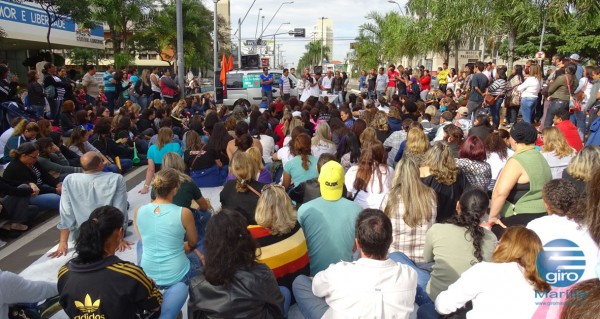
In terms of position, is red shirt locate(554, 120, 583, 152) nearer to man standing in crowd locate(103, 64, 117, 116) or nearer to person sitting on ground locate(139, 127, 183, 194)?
person sitting on ground locate(139, 127, 183, 194)

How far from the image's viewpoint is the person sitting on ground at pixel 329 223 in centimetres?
397

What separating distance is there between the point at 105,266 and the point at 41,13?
79.2 feet

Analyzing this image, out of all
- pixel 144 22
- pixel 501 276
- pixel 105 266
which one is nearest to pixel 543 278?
pixel 501 276

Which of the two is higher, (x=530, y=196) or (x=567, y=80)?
(x=567, y=80)

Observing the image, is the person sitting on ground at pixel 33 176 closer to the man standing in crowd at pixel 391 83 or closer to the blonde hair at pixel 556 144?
the blonde hair at pixel 556 144

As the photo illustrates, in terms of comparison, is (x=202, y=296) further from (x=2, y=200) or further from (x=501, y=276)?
(x=2, y=200)

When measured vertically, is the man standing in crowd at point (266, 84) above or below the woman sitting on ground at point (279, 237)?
above

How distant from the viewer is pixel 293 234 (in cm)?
382

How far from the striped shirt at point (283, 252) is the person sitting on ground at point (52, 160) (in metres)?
4.25

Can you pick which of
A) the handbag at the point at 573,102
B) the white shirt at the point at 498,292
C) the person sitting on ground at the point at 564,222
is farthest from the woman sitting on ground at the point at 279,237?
the handbag at the point at 573,102

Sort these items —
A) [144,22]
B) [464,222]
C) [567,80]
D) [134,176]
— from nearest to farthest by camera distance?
[464,222] → [134,176] → [567,80] → [144,22]

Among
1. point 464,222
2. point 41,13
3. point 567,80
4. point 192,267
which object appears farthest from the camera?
point 41,13

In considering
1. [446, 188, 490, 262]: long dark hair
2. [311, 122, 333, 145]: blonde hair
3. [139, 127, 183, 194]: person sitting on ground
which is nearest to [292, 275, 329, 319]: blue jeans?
[446, 188, 490, 262]: long dark hair

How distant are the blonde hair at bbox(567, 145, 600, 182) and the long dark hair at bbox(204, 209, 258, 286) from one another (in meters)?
3.39
